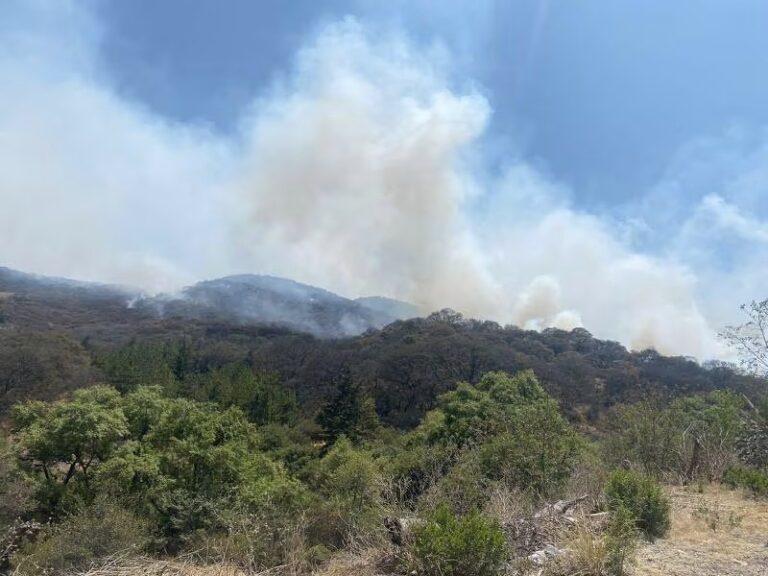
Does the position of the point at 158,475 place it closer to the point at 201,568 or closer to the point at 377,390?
the point at 201,568

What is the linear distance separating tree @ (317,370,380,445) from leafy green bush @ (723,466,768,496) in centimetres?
4460

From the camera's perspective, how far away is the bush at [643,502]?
26.4 feet

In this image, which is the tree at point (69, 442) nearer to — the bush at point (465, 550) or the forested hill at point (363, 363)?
the bush at point (465, 550)

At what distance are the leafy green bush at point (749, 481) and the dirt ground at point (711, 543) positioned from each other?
539 millimetres

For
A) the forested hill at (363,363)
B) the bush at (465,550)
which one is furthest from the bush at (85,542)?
the forested hill at (363,363)

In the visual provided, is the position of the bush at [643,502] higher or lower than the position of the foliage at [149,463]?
higher

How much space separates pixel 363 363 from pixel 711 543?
273ft

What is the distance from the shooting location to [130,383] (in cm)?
6050

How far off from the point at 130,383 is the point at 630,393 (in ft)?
206

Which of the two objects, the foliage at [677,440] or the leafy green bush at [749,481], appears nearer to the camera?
the leafy green bush at [749,481]

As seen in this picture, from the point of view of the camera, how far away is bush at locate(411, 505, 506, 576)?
580 centimetres

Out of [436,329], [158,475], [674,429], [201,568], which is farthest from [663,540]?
[436,329]

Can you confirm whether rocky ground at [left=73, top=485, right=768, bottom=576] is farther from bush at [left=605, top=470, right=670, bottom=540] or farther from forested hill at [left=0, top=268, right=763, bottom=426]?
forested hill at [left=0, top=268, right=763, bottom=426]

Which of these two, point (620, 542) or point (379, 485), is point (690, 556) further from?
point (379, 485)
